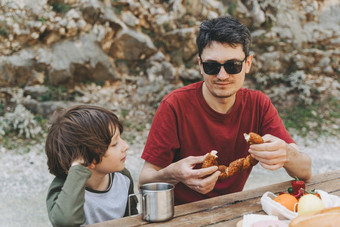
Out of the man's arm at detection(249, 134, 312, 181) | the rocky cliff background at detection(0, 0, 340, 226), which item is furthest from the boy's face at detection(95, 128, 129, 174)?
the rocky cliff background at detection(0, 0, 340, 226)

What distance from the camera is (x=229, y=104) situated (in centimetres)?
240

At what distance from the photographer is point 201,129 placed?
91.8 inches

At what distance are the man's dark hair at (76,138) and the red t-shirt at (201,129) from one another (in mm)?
455

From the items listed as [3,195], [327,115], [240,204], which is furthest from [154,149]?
[327,115]

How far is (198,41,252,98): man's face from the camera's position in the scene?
2.22 metres

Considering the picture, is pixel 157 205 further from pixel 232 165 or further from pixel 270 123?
pixel 270 123

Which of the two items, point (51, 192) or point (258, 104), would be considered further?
point (258, 104)

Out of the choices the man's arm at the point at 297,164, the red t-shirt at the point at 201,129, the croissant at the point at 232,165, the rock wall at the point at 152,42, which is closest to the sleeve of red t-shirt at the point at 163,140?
the red t-shirt at the point at 201,129

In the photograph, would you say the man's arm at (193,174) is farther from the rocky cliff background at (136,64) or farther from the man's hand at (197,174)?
the rocky cliff background at (136,64)

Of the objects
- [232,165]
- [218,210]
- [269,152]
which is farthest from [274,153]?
[218,210]

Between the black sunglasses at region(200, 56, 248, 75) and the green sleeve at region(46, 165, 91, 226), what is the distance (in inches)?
41.1

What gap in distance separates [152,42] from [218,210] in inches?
264

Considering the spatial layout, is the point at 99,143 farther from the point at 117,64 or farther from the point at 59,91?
the point at 117,64

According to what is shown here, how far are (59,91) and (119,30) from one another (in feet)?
6.37
